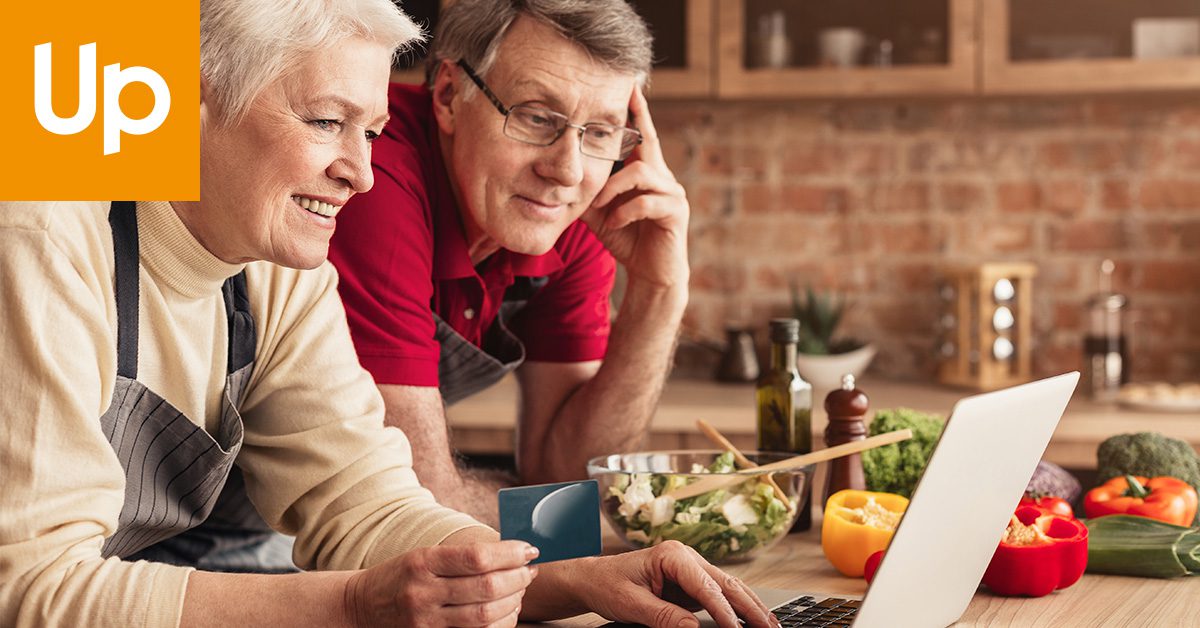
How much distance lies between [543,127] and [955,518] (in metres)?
0.96

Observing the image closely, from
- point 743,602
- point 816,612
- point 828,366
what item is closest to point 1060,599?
point 816,612

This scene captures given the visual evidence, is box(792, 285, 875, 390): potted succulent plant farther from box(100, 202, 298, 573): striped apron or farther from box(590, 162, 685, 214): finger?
box(100, 202, 298, 573): striped apron

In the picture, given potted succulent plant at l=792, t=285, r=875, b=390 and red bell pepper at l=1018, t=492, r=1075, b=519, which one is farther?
potted succulent plant at l=792, t=285, r=875, b=390

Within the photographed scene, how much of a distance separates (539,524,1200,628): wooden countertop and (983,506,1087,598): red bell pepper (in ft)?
0.04

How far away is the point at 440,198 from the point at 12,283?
2.81ft

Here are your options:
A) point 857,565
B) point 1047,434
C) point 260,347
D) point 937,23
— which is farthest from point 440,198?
point 937,23

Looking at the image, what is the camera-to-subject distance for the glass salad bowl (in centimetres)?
141

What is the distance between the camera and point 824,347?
349cm

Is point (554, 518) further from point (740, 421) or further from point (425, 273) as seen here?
point (740, 421)

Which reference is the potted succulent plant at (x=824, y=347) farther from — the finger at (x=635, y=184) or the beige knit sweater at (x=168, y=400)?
the beige knit sweater at (x=168, y=400)

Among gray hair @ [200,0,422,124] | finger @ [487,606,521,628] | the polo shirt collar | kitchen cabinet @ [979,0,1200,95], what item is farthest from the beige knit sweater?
kitchen cabinet @ [979,0,1200,95]

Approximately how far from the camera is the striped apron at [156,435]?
1228mm

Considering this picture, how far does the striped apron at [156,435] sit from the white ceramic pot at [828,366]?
2168 millimetres

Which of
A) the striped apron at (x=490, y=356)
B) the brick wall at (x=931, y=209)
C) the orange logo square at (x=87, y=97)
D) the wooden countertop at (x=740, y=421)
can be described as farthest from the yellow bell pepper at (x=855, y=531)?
the brick wall at (x=931, y=209)
